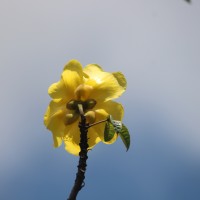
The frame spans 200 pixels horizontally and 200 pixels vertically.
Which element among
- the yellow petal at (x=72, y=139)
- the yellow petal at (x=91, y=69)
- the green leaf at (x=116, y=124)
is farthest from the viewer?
the yellow petal at (x=91, y=69)

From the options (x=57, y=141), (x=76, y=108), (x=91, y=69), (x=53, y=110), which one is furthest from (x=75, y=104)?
(x=91, y=69)

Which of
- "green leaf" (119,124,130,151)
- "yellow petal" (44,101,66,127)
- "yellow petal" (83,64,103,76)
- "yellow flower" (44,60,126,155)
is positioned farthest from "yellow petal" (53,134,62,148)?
"yellow petal" (83,64,103,76)

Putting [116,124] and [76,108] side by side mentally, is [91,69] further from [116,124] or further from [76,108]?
[116,124]

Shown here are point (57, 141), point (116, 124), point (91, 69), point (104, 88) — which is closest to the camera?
point (116, 124)

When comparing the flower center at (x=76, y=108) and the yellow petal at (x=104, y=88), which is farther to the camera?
the yellow petal at (x=104, y=88)

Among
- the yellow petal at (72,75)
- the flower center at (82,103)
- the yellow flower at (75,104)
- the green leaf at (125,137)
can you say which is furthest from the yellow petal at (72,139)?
the green leaf at (125,137)

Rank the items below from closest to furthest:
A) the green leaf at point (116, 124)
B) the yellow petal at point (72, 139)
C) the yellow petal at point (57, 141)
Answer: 1. the green leaf at point (116, 124)
2. the yellow petal at point (57, 141)
3. the yellow petal at point (72, 139)

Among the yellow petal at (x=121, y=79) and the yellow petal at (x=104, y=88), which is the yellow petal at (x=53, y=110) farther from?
the yellow petal at (x=121, y=79)

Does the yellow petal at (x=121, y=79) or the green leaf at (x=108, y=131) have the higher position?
the yellow petal at (x=121, y=79)
